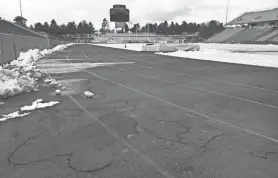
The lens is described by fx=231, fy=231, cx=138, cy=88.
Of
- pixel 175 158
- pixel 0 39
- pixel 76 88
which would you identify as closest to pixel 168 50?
pixel 0 39

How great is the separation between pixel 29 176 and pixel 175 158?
2149 millimetres

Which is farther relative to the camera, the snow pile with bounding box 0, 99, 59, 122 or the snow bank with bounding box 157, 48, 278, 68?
the snow bank with bounding box 157, 48, 278, 68

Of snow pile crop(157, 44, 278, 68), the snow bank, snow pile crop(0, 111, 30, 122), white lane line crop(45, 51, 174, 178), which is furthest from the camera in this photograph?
snow pile crop(157, 44, 278, 68)

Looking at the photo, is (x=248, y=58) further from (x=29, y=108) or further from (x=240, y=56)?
(x=29, y=108)

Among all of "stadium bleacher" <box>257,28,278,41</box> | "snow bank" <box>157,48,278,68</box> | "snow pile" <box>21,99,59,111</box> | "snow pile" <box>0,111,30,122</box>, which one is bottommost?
"snow pile" <box>0,111,30,122</box>

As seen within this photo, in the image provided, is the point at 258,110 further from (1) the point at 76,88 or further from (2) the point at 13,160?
(1) the point at 76,88

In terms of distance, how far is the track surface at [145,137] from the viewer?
133 inches

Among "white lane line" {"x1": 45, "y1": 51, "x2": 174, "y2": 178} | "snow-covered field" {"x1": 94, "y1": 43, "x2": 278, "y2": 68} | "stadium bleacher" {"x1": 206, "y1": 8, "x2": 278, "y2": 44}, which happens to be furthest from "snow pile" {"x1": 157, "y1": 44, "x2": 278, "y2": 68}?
"stadium bleacher" {"x1": 206, "y1": 8, "x2": 278, "y2": 44}

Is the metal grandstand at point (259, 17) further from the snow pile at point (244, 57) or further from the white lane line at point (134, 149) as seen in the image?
the white lane line at point (134, 149)

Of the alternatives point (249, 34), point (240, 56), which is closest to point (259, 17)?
point (249, 34)

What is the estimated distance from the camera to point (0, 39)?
14.4 metres

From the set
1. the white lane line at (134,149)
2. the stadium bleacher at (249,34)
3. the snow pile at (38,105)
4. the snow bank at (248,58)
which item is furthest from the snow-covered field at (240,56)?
the stadium bleacher at (249,34)

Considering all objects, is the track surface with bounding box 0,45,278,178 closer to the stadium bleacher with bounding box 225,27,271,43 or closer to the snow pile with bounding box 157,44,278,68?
the snow pile with bounding box 157,44,278,68

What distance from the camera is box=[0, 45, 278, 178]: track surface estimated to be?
11.1 feet
